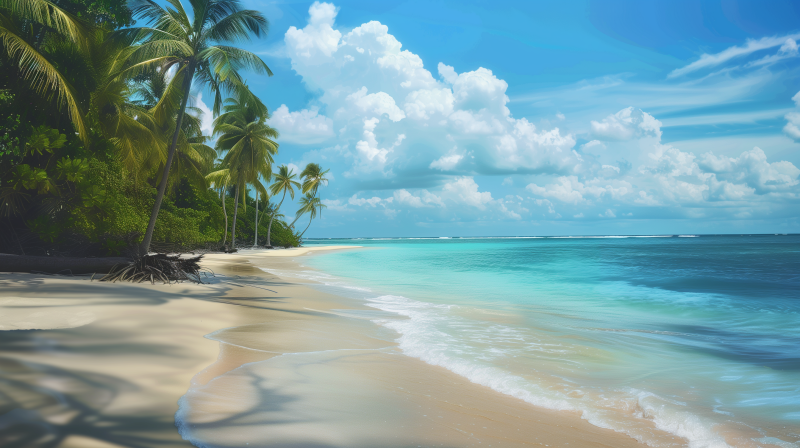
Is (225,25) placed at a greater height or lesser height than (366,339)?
greater

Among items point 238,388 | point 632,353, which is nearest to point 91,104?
A: point 238,388

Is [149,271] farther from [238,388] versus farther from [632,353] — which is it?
[632,353]

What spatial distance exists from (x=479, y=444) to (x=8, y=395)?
2933 mm

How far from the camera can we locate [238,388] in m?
3.21

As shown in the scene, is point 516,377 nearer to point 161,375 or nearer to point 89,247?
point 161,375

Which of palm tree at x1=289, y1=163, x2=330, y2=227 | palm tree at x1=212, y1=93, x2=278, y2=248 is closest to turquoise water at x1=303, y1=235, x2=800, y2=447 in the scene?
palm tree at x1=212, y1=93, x2=278, y2=248

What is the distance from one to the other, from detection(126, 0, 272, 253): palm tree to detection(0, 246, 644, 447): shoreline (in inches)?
340

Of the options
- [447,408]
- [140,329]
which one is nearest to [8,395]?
[140,329]

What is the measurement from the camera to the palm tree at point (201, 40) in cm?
1209

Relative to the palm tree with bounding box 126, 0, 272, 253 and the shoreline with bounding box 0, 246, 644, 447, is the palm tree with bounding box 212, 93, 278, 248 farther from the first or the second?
the shoreline with bounding box 0, 246, 644, 447

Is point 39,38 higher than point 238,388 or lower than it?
higher

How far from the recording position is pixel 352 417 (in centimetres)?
279

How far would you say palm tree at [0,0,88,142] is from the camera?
785cm

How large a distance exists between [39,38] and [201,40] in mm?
4153
